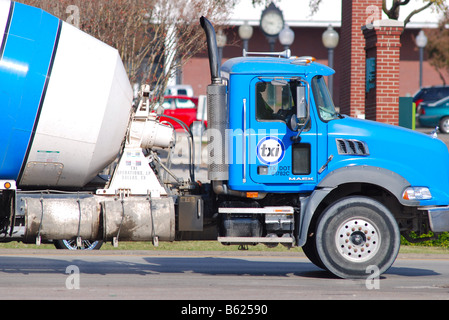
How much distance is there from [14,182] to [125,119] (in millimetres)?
1745

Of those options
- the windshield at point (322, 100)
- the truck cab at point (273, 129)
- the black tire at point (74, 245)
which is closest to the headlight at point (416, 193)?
the truck cab at point (273, 129)

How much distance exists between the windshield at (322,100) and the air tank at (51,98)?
8.61 ft

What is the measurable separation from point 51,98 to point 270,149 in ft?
9.37

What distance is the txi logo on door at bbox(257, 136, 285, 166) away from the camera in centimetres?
984

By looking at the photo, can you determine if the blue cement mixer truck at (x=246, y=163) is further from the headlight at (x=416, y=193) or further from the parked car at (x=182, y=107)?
the parked car at (x=182, y=107)

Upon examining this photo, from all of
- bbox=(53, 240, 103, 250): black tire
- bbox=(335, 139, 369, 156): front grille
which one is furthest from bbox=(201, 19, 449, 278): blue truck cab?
A: bbox=(53, 240, 103, 250): black tire

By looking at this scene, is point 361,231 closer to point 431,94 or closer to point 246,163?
point 246,163

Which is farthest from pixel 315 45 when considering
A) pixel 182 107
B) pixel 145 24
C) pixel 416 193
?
pixel 416 193

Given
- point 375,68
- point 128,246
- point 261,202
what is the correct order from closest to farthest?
point 261,202 < point 128,246 < point 375,68

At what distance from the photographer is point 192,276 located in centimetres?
1061

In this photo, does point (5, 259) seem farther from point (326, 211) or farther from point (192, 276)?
point (326, 211)

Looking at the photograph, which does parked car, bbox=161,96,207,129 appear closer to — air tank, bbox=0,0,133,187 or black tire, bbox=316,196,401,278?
air tank, bbox=0,0,133,187

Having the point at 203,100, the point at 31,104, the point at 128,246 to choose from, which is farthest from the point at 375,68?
the point at 31,104

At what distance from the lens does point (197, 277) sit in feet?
34.5
